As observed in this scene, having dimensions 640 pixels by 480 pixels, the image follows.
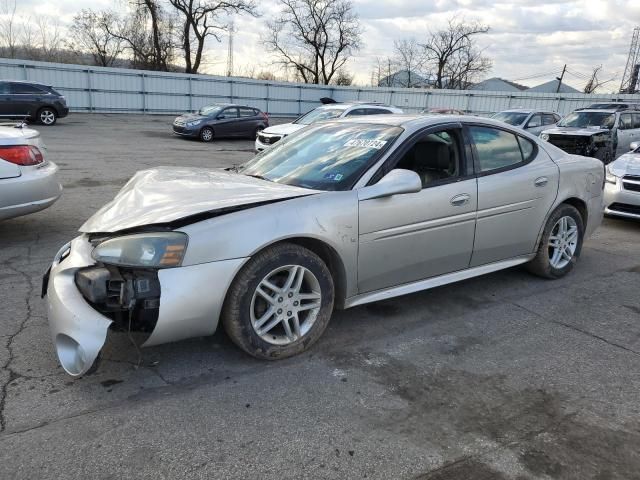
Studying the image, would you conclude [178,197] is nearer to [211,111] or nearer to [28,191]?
[28,191]

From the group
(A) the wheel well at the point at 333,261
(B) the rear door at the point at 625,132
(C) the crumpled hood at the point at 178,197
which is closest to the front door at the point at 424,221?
(A) the wheel well at the point at 333,261

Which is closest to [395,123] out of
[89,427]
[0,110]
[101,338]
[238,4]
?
[101,338]

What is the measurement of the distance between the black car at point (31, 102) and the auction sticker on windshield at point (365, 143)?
17.5 m

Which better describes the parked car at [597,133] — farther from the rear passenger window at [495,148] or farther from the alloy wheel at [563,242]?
the rear passenger window at [495,148]

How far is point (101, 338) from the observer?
2.76 m

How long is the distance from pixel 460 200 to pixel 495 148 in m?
0.76

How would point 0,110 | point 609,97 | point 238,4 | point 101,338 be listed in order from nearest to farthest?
point 101,338 → point 0,110 → point 609,97 → point 238,4

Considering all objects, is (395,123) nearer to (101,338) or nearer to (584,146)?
(101,338)

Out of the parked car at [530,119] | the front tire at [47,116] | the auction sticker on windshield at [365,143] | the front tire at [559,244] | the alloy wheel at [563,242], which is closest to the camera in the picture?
the auction sticker on windshield at [365,143]

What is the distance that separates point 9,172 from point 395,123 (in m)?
3.90

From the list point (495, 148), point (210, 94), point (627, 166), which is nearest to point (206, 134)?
point (210, 94)

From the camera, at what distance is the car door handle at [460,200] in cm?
396

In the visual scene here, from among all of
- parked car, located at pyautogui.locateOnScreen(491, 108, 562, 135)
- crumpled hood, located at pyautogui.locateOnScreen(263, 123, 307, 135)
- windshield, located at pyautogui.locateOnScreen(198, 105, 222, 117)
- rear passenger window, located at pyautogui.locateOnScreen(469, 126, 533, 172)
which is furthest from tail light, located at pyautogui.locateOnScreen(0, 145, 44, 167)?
windshield, located at pyautogui.locateOnScreen(198, 105, 222, 117)

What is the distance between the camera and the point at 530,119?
1638 centimetres
